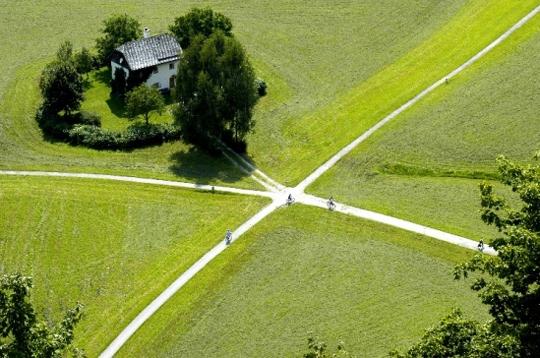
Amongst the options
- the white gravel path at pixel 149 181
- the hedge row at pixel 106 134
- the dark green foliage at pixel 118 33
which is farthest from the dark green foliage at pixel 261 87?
the white gravel path at pixel 149 181

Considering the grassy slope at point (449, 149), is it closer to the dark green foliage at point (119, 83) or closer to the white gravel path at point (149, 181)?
the white gravel path at point (149, 181)

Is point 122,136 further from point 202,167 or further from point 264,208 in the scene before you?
point 264,208

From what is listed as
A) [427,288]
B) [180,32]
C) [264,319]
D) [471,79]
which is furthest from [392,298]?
[180,32]

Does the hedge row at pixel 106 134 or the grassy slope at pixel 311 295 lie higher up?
the hedge row at pixel 106 134

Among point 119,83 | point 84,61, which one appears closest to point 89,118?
point 119,83

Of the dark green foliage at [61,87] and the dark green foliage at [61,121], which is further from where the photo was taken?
the dark green foliage at [61,87]

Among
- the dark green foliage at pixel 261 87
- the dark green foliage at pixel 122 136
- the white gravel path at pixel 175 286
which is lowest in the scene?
the white gravel path at pixel 175 286

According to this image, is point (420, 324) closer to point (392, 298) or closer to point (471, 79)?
point (392, 298)
